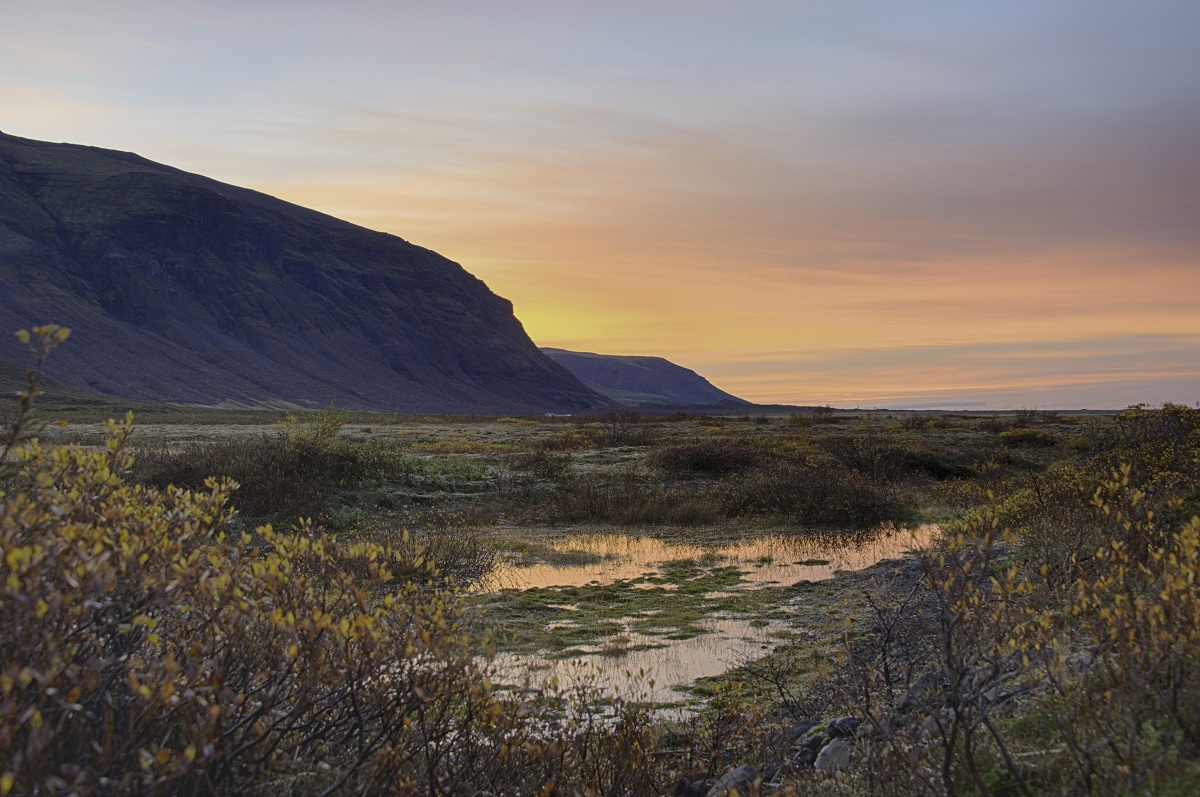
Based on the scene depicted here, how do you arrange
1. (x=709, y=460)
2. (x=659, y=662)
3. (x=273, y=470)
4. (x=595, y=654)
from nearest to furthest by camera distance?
(x=659, y=662)
(x=595, y=654)
(x=273, y=470)
(x=709, y=460)

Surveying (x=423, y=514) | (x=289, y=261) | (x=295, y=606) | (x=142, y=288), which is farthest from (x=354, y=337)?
(x=295, y=606)

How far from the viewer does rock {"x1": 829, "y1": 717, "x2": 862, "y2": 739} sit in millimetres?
6336

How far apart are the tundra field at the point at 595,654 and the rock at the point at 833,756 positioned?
3cm

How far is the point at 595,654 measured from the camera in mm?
10031

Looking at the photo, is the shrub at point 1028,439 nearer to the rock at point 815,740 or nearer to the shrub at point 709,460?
the shrub at point 709,460

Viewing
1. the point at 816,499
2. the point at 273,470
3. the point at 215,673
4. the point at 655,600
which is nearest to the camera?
the point at 215,673

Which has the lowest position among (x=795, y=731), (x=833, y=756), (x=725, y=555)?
(x=725, y=555)

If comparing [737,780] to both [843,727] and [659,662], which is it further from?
[659,662]

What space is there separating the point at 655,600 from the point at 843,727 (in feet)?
21.9

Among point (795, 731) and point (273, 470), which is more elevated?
point (273, 470)

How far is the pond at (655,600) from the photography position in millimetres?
9656

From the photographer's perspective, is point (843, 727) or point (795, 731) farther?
A: point (795, 731)

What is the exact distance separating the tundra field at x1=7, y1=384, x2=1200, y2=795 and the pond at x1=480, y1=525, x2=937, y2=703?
74 millimetres

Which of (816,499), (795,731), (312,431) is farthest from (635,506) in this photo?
(795,731)
